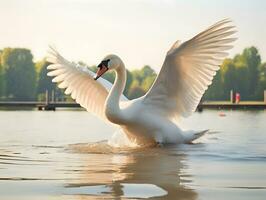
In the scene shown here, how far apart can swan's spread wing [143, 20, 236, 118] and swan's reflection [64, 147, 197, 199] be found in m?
2.01

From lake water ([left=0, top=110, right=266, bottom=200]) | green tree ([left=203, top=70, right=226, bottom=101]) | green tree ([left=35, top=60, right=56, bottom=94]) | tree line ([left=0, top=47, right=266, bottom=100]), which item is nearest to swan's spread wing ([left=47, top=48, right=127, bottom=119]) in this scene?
lake water ([left=0, top=110, right=266, bottom=200])

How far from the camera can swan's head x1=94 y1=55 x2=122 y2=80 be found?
12.6 m

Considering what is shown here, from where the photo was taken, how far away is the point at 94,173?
297 inches

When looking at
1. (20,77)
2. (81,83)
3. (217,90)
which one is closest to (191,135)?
(81,83)

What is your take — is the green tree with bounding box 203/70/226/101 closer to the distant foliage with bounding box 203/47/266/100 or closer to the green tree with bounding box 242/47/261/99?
the distant foliage with bounding box 203/47/266/100

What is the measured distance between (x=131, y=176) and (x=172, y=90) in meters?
5.26

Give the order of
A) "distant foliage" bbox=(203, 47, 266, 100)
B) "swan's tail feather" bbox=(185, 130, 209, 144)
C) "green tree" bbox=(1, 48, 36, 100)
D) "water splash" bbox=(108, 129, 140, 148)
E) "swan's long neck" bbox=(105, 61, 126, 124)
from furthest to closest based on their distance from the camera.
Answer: "distant foliage" bbox=(203, 47, 266, 100) → "green tree" bbox=(1, 48, 36, 100) → "swan's tail feather" bbox=(185, 130, 209, 144) → "water splash" bbox=(108, 129, 140, 148) → "swan's long neck" bbox=(105, 61, 126, 124)

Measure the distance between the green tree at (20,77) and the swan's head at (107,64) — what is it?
82.8 meters

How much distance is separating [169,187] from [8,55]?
311 feet

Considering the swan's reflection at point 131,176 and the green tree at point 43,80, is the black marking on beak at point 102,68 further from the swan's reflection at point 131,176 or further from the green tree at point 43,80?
the green tree at point 43,80

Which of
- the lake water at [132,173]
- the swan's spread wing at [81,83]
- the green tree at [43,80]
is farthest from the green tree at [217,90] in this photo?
the lake water at [132,173]

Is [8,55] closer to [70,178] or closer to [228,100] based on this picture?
[228,100]

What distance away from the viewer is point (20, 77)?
95.4m

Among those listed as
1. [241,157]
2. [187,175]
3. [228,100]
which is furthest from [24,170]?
[228,100]
